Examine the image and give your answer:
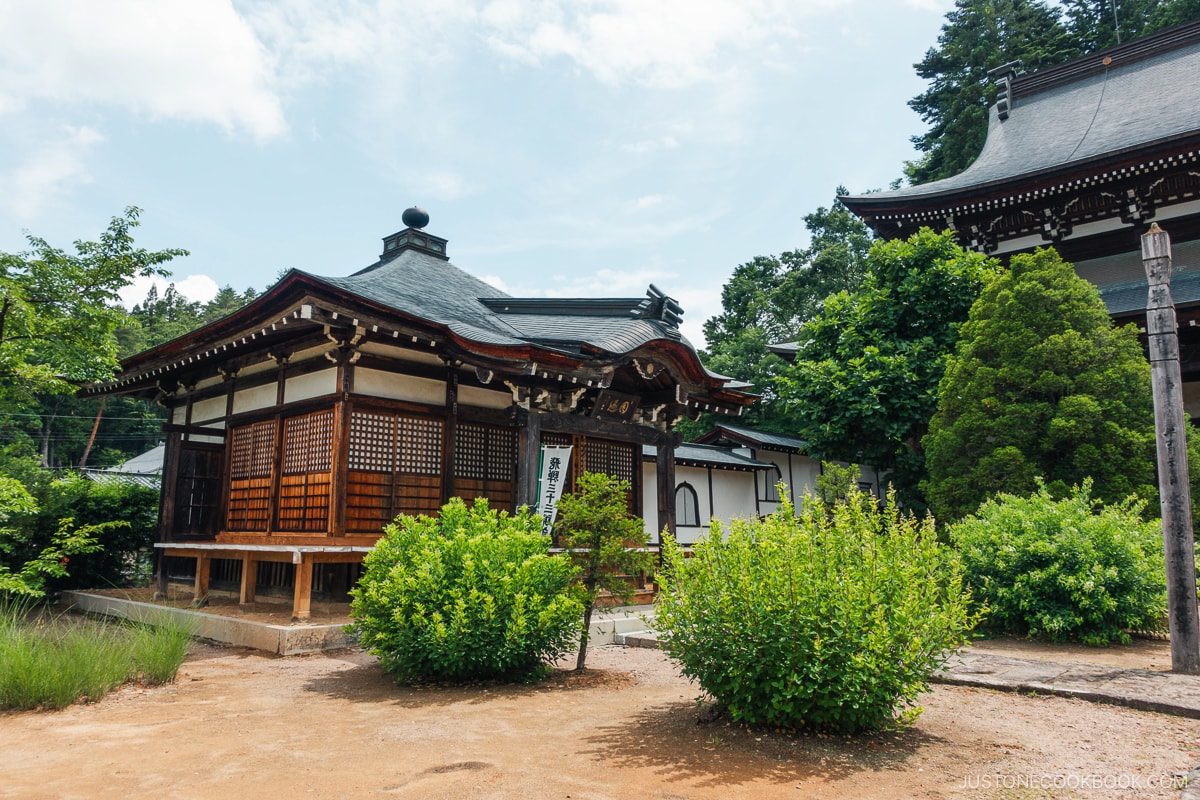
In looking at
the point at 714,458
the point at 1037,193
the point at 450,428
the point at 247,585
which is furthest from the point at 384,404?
the point at 1037,193

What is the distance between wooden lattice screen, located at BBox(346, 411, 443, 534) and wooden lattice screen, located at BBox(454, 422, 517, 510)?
37 centimetres

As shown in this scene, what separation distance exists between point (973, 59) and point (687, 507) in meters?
23.9

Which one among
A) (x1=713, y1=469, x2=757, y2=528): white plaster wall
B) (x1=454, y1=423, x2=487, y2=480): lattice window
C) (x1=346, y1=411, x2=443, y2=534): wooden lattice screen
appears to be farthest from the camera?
(x1=713, y1=469, x2=757, y2=528): white plaster wall

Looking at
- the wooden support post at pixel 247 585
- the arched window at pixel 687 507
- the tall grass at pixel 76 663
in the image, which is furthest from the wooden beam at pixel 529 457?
the arched window at pixel 687 507

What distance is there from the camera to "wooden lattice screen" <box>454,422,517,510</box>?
35.0ft

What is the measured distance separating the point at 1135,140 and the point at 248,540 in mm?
17861

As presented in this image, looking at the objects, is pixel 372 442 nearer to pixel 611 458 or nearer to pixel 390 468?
pixel 390 468

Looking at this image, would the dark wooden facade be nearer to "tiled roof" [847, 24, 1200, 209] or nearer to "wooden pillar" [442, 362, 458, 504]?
"wooden pillar" [442, 362, 458, 504]

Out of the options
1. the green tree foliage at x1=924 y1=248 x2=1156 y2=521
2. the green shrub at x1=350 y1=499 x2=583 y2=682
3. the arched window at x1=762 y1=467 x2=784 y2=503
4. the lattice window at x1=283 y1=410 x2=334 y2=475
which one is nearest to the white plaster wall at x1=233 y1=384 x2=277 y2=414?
the lattice window at x1=283 y1=410 x2=334 y2=475

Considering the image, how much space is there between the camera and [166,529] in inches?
487

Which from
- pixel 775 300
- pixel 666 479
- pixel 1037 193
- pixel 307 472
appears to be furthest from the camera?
pixel 775 300

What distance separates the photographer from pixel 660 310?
40.0 feet

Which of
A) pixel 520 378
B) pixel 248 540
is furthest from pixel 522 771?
pixel 248 540

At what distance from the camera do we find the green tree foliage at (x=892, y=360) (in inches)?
574
